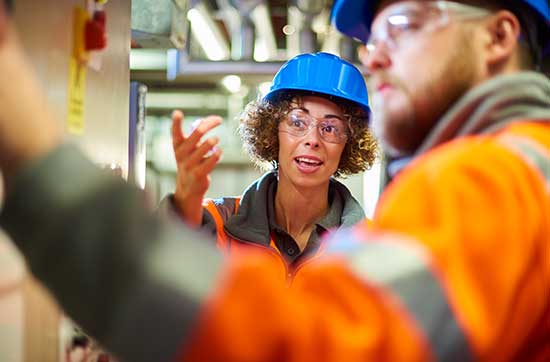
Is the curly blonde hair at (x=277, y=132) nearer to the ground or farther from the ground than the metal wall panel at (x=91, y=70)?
nearer to the ground

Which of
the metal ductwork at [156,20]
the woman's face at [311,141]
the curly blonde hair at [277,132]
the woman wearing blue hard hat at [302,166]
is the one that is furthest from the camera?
the curly blonde hair at [277,132]

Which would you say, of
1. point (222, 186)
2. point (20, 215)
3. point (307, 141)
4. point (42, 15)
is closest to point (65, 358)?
point (42, 15)

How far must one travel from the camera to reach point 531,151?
787 mm

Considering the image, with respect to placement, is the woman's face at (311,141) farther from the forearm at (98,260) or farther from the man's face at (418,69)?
the forearm at (98,260)

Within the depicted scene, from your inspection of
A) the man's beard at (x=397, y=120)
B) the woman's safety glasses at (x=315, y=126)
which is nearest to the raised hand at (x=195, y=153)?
the man's beard at (x=397, y=120)

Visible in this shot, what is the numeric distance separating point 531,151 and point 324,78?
6.28ft

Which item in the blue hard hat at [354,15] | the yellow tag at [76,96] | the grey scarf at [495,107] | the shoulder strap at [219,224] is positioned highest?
the blue hard hat at [354,15]

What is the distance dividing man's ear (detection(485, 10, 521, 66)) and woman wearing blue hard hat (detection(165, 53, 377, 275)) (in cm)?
151

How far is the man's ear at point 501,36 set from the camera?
1039 mm

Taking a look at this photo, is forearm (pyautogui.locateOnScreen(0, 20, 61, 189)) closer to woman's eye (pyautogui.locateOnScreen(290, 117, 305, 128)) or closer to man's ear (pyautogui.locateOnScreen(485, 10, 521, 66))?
man's ear (pyautogui.locateOnScreen(485, 10, 521, 66))

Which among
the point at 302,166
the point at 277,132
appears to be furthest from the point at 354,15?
the point at 277,132

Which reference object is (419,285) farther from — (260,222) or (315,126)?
(315,126)

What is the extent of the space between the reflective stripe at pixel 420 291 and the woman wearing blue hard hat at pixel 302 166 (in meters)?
1.77

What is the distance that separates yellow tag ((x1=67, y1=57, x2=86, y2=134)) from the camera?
1378 millimetres
